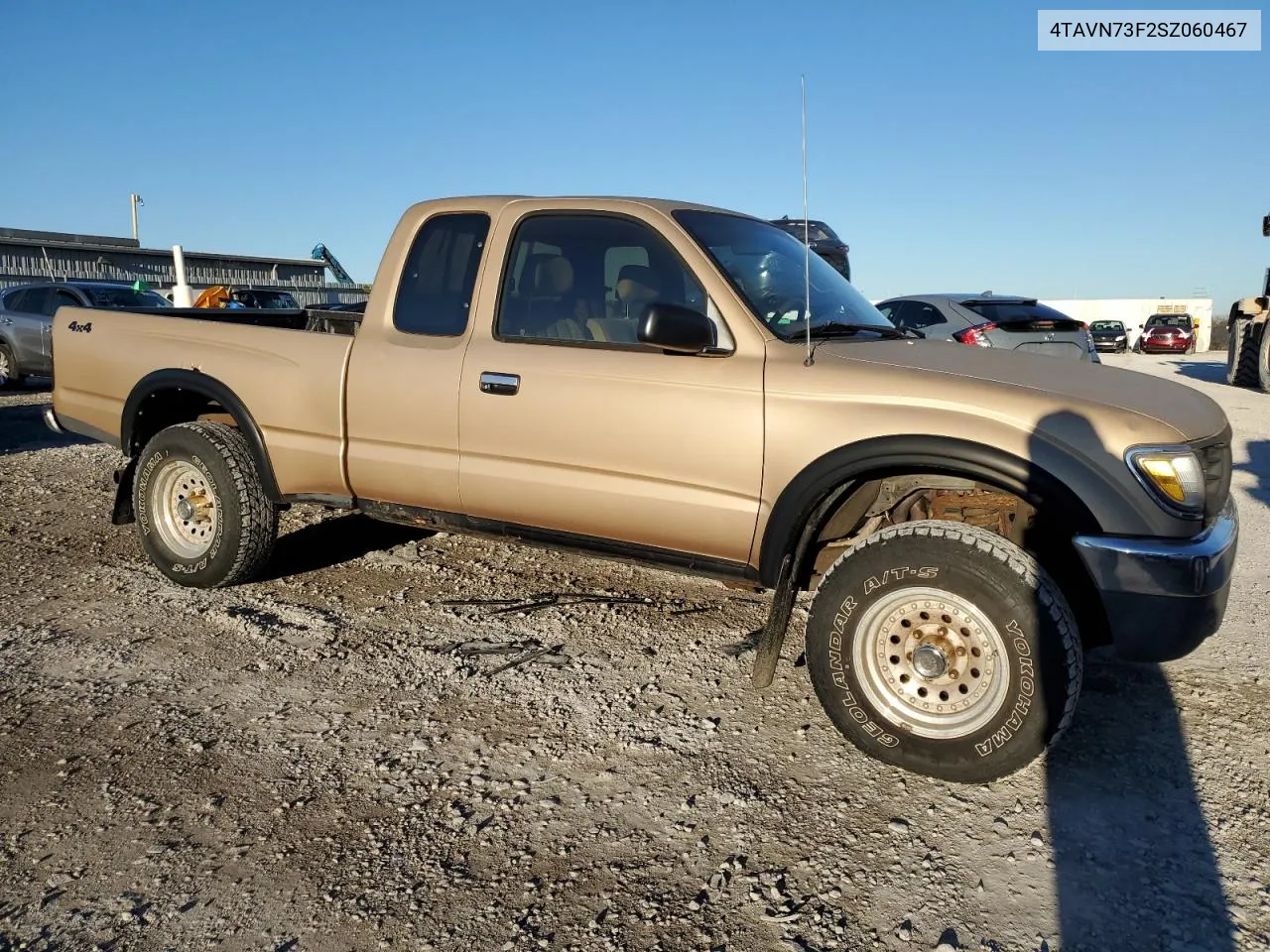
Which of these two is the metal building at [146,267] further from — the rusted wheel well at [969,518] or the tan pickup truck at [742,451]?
the rusted wheel well at [969,518]

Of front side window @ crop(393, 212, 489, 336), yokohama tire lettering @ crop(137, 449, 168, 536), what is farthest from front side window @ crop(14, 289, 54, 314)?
front side window @ crop(393, 212, 489, 336)

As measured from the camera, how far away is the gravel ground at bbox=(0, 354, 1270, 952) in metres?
2.37

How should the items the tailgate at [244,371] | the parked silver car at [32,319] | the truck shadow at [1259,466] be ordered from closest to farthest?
the tailgate at [244,371]
the truck shadow at [1259,466]
the parked silver car at [32,319]

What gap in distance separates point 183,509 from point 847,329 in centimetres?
348

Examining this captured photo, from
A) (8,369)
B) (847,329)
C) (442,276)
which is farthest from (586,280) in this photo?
(8,369)

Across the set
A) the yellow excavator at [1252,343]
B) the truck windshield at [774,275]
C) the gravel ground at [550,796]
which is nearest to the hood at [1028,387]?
the truck windshield at [774,275]

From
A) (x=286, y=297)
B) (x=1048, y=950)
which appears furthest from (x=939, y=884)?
(x=286, y=297)

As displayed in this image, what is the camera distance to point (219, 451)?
470cm

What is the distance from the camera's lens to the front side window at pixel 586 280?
3826 millimetres

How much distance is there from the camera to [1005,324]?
967 cm

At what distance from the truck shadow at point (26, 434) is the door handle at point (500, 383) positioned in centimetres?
611

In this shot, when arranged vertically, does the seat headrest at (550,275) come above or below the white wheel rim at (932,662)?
above

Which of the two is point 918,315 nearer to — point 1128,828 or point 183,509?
point 183,509

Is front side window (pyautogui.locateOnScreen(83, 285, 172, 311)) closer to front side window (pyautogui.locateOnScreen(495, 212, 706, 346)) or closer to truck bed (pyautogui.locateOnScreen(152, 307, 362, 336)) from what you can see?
truck bed (pyautogui.locateOnScreen(152, 307, 362, 336))
